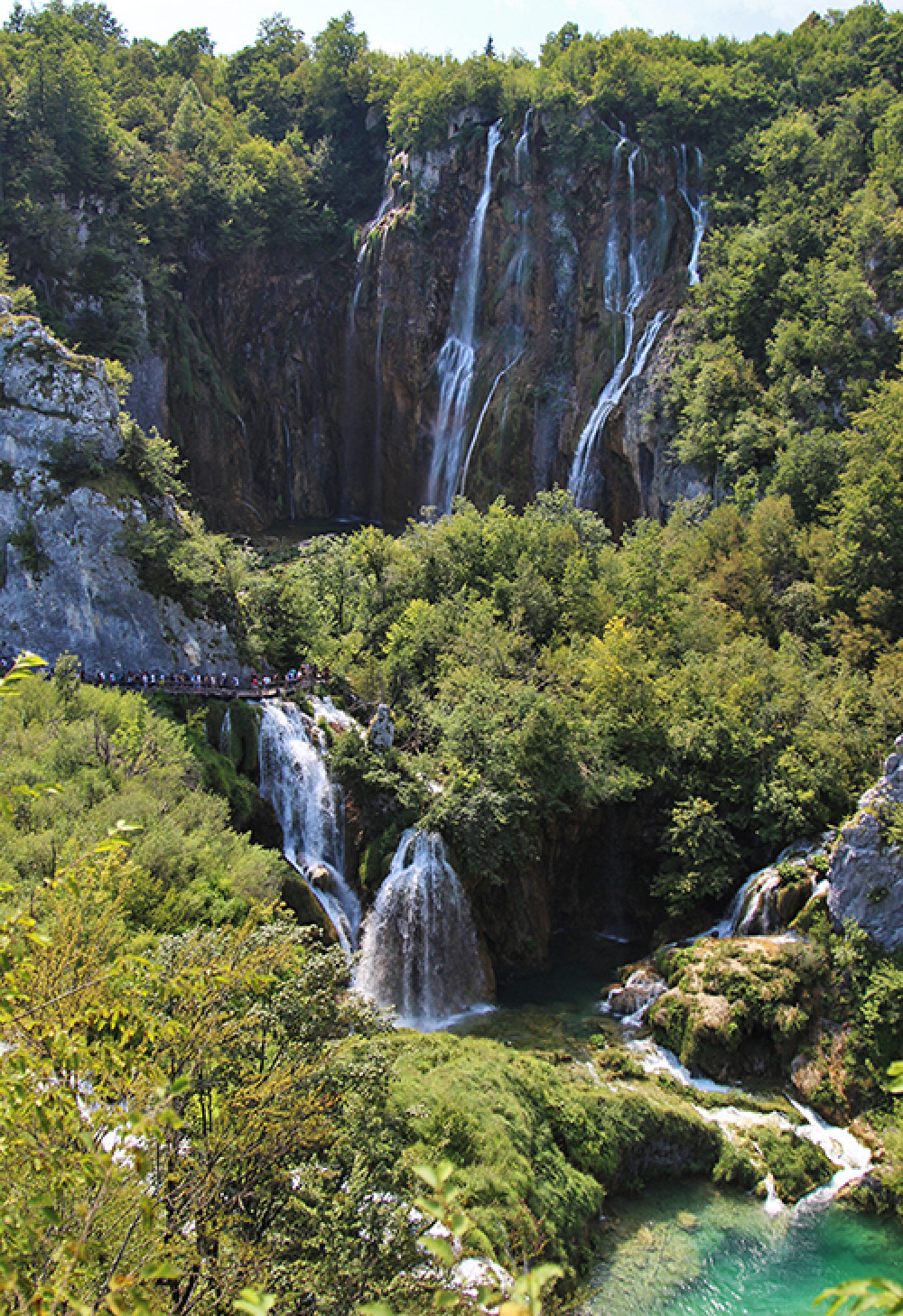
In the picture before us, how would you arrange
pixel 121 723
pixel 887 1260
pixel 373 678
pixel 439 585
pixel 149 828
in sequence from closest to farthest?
pixel 887 1260 → pixel 149 828 → pixel 121 723 → pixel 373 678 → pixel 439 585

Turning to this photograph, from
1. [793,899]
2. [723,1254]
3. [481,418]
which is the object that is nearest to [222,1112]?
[723,1254]

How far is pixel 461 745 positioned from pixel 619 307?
33.3 meters

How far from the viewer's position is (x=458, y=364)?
1961 inches

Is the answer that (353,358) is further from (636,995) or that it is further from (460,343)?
(636,995)

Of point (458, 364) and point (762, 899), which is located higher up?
point (458, 364)

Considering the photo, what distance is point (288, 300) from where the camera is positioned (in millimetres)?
54250

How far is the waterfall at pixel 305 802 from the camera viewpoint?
898 inches

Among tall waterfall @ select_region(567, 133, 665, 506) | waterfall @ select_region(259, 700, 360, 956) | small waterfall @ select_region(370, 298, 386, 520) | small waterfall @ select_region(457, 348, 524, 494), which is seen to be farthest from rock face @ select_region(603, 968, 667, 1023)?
small waterfall @ select_region(370, 298, 386, 520)

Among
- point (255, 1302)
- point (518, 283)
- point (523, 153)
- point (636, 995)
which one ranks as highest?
point (523, 153)

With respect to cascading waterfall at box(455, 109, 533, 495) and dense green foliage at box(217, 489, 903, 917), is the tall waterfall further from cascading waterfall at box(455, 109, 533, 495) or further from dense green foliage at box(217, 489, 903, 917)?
dense green foliage at box(217, 489, 903, 917)

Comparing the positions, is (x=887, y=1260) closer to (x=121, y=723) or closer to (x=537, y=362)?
(x=121, y=723)

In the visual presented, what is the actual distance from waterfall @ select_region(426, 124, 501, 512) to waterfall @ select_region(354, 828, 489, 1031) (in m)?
30.4

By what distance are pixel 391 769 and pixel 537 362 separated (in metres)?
32.0

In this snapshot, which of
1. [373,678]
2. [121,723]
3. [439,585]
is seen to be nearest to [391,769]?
[373,678]
